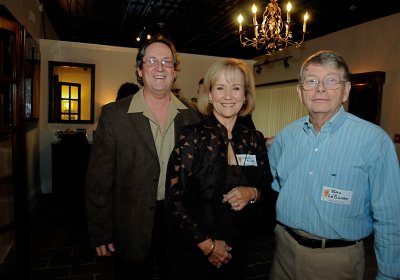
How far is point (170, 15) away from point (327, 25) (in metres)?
3.45

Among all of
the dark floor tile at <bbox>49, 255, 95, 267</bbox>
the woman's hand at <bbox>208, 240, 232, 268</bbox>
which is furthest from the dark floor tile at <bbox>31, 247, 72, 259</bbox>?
the woman's hand at <bbox>208, 240, 232, 268</bbox>

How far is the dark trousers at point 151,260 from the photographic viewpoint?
167 cm

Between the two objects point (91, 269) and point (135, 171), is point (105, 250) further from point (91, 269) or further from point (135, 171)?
point (91, 269)

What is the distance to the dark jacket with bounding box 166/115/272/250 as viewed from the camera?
141 centimetres

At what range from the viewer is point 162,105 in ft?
5.77

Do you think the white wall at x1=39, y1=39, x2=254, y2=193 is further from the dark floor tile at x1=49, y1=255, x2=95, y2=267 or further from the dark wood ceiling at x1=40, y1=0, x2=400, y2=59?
the dark floor tile at x1=49, y1=255, x2=95, y2=267

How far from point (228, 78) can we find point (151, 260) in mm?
1114

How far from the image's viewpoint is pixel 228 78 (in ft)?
4.99

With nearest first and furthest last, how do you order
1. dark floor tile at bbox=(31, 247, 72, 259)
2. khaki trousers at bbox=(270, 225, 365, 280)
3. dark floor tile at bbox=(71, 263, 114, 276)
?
khaki trousers at bbox=(270, 225, 365, 280), dark floor tile at bbox=(71, 263, 114, 276), dark floor tile at bbox=(31, 247, 72, 259)

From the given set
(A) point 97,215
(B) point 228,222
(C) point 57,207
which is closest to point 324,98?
(B) point 228,222

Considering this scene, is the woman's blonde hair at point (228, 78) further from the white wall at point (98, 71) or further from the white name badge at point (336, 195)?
the white wall at point (98, 71)

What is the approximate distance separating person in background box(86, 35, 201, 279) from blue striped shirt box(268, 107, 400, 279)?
710 millimetres

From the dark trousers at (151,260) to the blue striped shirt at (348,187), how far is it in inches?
26.7

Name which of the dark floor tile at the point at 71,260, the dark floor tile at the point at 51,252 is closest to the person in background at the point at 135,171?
the dark floor tile at the point at 71,260
